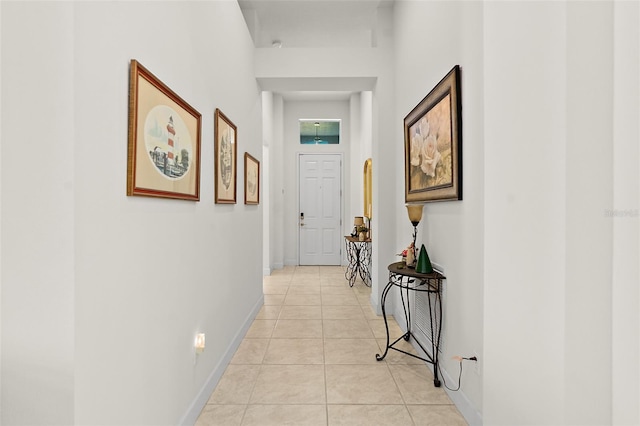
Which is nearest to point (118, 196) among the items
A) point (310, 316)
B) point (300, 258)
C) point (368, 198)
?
point (310, 316)

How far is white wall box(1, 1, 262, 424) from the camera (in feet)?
3.16

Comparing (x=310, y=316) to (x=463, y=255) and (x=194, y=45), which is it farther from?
(x=194, y=45)

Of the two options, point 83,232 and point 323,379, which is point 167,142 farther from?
point 323,379

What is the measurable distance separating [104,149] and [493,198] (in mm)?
1358

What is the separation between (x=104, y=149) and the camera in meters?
1.13

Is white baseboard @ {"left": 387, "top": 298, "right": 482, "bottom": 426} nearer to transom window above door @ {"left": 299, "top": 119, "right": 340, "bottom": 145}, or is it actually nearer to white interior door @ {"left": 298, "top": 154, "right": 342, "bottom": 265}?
white interior door @ {"left": 298, "top": 154, "right": 342, "bottom": 265}

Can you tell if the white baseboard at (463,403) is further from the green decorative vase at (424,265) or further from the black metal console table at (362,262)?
the black metal console table at (362,262)

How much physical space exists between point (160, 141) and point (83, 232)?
60 centimetres

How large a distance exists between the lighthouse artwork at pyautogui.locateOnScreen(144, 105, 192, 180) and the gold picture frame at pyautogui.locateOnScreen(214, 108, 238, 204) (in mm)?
512

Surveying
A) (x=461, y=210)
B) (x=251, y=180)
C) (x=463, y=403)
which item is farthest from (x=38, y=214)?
(x=251, y=180)

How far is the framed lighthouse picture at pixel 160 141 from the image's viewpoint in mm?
1293

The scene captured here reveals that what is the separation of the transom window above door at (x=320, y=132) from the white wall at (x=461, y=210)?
4.05m

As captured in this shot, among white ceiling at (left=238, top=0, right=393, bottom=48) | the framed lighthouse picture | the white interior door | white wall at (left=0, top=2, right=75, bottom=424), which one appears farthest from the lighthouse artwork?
the white interior door

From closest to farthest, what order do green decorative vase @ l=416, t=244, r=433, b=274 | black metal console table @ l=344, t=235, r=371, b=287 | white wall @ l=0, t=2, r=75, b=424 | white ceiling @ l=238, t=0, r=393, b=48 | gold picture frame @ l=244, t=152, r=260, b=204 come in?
1. white wall @ l=0, t=2, r=75, b=424
2. green decorative vase @ l=416, t=244, r=433, b=274
3. gold picture frame @ l=244, t=152, r=260, b=204
4. white ceiling @ l=238, t=0, r=393, b=48
5. black metal console table @ l=344, t=235, r=371, b=287
